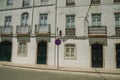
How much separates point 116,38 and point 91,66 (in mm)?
4105

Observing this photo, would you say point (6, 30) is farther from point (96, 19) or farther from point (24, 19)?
point (96, 19)

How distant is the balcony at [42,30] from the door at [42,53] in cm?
132

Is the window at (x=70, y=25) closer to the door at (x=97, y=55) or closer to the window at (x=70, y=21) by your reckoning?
the window at (x=70, y=21)

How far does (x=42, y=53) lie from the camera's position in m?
20.4

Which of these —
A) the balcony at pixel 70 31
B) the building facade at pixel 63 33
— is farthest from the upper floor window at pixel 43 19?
the balcony at pixel 70 31

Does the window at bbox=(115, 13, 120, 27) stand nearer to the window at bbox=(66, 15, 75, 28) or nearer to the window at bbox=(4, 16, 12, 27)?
the window at bbox=(66, 15, 75, 28)

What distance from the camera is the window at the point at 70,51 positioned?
1896 cm

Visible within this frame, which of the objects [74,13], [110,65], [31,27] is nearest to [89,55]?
[110,65]

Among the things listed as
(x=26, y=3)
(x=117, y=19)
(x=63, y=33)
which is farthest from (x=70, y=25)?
(x=26, y=3)

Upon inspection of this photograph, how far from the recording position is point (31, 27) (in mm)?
21078

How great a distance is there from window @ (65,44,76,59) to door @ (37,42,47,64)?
2.74m

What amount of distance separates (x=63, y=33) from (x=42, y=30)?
105 inches

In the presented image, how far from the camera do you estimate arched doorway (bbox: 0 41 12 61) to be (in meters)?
22.2

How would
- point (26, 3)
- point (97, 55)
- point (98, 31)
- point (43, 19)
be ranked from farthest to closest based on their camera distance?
point (26, 3)
point (43, 19)
point (97, 55)
point (98, 31)
